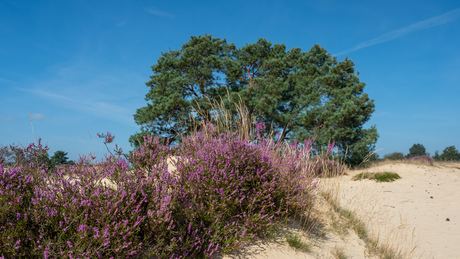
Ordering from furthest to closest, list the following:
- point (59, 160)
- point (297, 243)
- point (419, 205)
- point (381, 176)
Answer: point (381, 176) → point (419, 205) → point (59, 160) → point (297, 243)

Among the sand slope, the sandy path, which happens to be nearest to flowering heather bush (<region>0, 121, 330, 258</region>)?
the sand slope

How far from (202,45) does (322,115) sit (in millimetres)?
7943

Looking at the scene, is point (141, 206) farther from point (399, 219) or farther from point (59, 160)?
point (399, 219)

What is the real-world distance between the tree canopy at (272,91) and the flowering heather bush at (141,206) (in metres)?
11.0

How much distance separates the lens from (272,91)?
1591 cm

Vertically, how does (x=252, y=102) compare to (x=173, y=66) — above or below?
below

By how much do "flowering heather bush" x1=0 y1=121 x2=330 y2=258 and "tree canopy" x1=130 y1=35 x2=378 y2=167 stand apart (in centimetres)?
1105

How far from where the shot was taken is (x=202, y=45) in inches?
658

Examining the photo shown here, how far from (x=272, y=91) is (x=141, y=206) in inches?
552

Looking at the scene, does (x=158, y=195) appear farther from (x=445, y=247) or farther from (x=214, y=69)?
(x=214, y=69)

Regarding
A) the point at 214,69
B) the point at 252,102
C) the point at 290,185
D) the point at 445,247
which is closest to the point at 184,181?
the point at 290,185

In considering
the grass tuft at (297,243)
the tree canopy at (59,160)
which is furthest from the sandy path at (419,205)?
the tree canopy at (59,160)

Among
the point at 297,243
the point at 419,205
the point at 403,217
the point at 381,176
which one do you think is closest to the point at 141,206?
the point at 297,243

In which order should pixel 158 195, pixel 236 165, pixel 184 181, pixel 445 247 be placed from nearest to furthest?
pixel 158 195 < pixel 184 181 < pixel 236 165 < pixel 445 247
